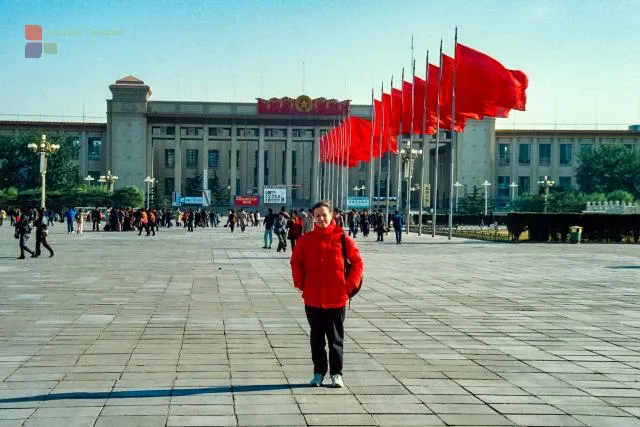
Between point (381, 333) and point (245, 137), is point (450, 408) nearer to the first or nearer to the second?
point (381, 333)

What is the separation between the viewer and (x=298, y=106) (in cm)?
10556

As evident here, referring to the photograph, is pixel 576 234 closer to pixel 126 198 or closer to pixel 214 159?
pixel 126 198

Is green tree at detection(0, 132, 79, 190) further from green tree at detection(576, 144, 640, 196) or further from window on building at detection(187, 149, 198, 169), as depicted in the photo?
green tree at detection(576, 144, 640, 196)

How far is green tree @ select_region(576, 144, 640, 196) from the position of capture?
279 ft

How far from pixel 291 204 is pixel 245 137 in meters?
10.4

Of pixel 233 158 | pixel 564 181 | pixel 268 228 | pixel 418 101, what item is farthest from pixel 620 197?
pixel 268 228

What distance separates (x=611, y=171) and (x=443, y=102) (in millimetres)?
50868

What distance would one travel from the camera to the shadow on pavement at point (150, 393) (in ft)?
20.9

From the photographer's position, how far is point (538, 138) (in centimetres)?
10688

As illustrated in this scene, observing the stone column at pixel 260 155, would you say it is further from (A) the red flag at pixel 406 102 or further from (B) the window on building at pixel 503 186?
(A) the red flag at pixel 406 102

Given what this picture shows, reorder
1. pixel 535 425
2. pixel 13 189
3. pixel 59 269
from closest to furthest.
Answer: pixel 535 425, pixel 59 269, pixel 13 189

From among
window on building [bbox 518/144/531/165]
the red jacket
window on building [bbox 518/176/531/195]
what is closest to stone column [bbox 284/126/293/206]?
window on building [bbox 518/144/531/165]

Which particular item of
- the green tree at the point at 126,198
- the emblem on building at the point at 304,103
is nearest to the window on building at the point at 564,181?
the emblem on building at the point at 304,103

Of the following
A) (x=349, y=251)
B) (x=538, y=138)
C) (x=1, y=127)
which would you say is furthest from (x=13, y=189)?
(x=349, y=251)
